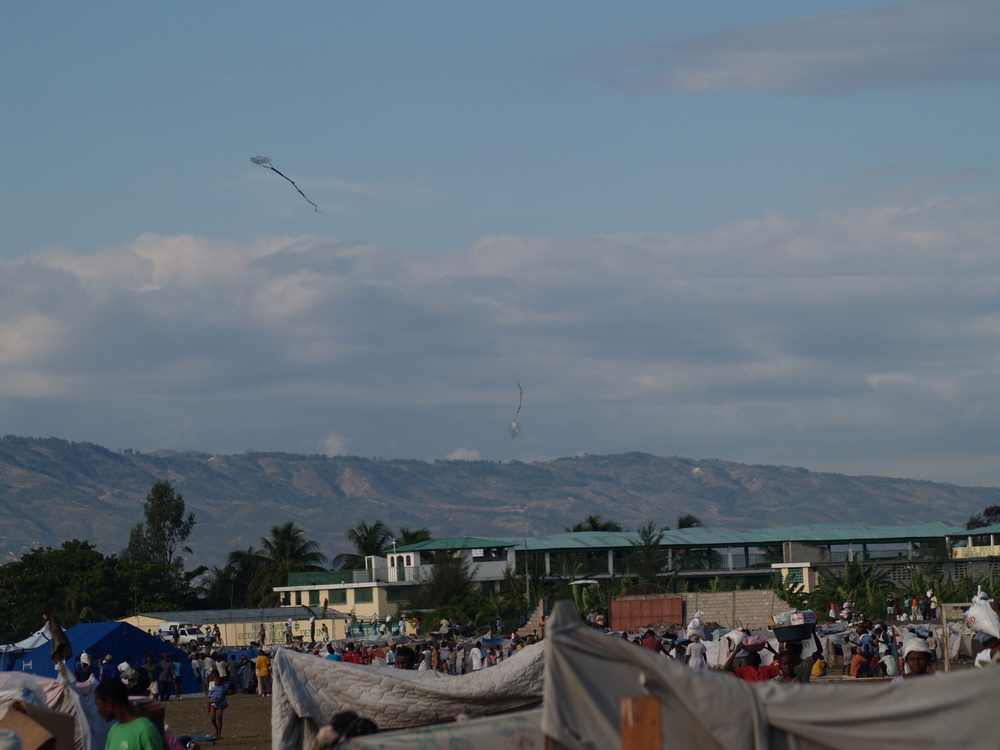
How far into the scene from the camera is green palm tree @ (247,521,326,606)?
317 ft

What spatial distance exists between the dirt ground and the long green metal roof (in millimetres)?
48064

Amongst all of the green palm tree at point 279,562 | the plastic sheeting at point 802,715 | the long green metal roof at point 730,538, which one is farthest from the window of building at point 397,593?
the plastic sheeting at point 802,715

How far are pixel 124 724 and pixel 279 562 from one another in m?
93.8

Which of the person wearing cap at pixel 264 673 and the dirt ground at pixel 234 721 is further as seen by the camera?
the person wearing cap at pixel 264 673

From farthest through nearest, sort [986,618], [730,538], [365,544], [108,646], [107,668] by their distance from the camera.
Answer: [365,544], [730,538], [108,646], [107,668], [986,618]

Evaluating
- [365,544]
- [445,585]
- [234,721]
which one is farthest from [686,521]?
[234,721]

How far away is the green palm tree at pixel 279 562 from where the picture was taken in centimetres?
9662

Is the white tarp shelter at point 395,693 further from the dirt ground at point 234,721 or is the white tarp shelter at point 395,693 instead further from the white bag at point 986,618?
the dirt ground at point 234,721

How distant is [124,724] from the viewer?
818 centimetres

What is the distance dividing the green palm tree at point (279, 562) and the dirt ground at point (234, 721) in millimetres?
54042

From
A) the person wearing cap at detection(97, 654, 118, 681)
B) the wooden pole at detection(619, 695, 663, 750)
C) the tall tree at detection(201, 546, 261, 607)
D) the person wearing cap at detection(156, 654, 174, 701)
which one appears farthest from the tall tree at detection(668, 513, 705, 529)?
the wooden pole at detection(619, 695, 663, 750)

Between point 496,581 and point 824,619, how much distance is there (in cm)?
3472

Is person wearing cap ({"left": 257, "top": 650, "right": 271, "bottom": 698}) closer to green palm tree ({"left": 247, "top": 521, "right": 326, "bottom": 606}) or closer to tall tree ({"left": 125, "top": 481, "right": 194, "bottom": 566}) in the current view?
green palm tree ({"left": 247, "top": 521, "right": 326, "bottom": 606})

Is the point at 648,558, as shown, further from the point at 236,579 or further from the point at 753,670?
the point at 753,670
